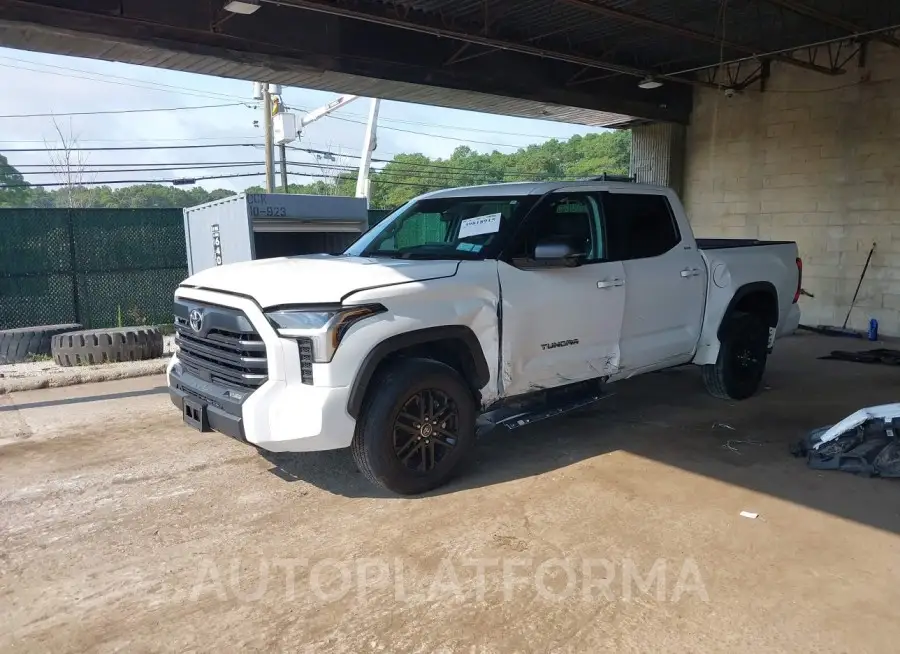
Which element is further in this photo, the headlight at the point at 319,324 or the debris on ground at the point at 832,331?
the debris on ground at the point at 832,331

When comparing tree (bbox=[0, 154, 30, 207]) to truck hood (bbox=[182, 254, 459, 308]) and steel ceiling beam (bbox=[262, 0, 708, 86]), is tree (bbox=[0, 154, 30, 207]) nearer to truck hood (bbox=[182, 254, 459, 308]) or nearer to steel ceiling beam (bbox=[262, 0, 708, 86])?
steel ceiling beam (bbox=[262, 0, 708, 86])

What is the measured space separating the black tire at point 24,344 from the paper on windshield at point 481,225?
22.0 ft

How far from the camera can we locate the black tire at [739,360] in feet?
21.0

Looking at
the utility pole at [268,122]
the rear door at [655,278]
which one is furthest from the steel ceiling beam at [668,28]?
the utility pole at [268,122]

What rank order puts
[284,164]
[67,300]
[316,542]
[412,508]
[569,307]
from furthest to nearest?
[284,164]
[67,300]
[569,307]
[412,508]
[316,542]

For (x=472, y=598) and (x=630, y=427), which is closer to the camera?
(x=472, y=598)

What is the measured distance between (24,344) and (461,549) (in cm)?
767

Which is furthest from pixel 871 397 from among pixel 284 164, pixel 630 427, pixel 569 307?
pixel 284 164

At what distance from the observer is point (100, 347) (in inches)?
331

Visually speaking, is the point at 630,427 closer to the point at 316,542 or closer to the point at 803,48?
the point at 316,542

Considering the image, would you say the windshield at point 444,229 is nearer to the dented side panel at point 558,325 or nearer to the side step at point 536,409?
the dented side panel at point 558,325

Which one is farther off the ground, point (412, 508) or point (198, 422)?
point (198, 422)

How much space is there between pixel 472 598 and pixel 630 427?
305cm

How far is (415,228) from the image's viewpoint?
5699mm
